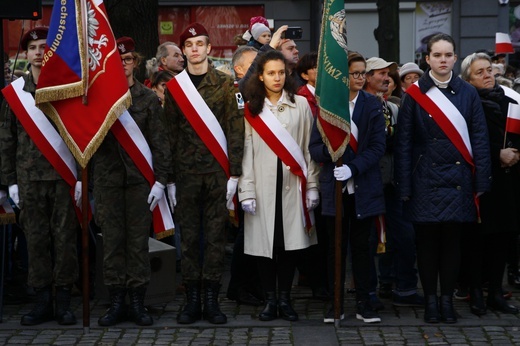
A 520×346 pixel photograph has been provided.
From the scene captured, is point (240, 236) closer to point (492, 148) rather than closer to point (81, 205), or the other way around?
point (81, 205)

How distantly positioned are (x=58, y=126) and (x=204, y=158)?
1.04 metres

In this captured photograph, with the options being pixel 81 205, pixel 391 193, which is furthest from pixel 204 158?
pixel 391 193

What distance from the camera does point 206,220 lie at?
791 centimetres

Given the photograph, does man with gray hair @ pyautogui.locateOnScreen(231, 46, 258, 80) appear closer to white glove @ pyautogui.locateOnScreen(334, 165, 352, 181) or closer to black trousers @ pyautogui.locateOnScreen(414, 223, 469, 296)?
white glove @ pyautogui.locateOnScreen(334, 165, 352, 181)

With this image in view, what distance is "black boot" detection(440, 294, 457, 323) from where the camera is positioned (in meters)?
7.72

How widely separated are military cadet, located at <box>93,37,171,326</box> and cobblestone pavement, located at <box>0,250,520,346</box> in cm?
23

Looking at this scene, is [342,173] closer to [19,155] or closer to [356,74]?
[356,74]

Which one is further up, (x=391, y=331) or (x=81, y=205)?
(x=81, y=205)

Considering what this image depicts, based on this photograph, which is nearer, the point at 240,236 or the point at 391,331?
the point at 391,331

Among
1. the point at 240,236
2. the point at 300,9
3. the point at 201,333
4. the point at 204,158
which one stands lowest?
the point at 201,333

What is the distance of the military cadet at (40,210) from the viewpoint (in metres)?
7.76

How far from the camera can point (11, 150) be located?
7820 millimetres

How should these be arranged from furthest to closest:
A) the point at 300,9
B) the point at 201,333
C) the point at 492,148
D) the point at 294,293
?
the point at 300,9
the point at 294,293
the point at 492,148
the point at 201,333

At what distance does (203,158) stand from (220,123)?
0.92ft
